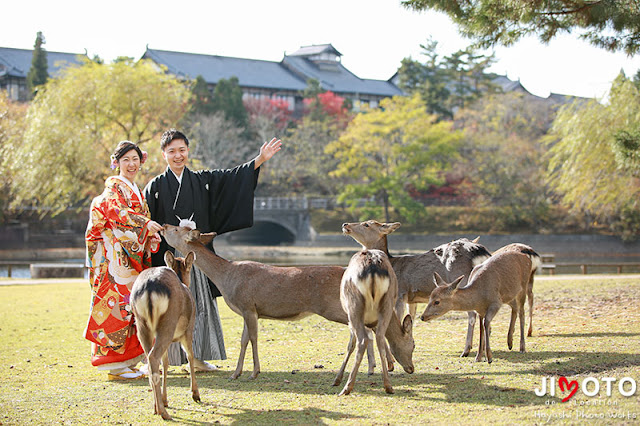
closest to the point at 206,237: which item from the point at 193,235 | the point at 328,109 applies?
the point at 193,235

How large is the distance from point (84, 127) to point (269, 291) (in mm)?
27514

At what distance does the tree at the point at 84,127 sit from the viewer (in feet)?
99.8

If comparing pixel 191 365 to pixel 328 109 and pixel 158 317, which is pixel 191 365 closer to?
pixel 158 317

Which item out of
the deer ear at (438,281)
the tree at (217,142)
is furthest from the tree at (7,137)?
the deer ear at (438,281)

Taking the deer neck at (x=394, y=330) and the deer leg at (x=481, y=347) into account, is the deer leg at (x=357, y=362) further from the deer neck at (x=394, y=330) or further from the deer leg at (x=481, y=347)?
the deer leg at (x=481, y=347)

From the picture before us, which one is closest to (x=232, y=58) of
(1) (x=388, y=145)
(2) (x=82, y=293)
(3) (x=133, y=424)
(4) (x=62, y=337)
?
(1) (x=388, y=145)

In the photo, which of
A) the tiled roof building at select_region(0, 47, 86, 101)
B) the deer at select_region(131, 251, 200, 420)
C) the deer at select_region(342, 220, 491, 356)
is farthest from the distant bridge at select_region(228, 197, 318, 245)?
the deer at select_region(131, 251, 200, 420)

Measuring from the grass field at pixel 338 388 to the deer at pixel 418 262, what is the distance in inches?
24.3

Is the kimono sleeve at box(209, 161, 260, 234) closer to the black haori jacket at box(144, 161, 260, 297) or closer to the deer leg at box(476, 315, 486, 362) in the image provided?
the black haori jacket at box(144, 161, 260, 297)

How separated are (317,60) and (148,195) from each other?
2722 inches

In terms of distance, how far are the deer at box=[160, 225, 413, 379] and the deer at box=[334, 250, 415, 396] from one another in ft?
1.78

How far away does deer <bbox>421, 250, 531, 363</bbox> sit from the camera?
22.3 feet

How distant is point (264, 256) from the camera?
36.3 m

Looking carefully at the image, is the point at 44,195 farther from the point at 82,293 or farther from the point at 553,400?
the point at 553,400
